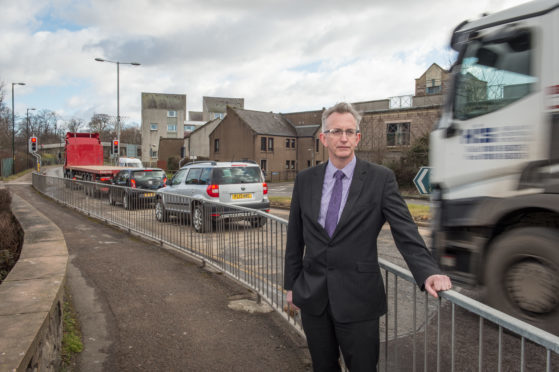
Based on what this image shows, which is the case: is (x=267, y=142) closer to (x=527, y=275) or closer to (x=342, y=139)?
(x=527, y=275)

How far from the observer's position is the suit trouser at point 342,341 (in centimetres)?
238

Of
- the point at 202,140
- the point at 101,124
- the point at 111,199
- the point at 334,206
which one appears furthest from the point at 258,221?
the point at 101,124

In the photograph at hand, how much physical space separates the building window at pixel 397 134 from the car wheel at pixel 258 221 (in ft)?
101

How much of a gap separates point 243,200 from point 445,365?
9.70m

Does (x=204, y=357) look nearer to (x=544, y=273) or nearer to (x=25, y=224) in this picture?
(x=544, y=273)

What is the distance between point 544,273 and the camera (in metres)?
4.40

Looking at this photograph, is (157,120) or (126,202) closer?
(126,202)

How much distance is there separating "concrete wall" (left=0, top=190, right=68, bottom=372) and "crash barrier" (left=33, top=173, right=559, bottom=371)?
6.77 ft

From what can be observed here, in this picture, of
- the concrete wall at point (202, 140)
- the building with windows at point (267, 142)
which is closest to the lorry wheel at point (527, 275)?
the building with windows at point (267, 142)

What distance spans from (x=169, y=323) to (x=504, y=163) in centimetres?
405

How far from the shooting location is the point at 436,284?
2.15m

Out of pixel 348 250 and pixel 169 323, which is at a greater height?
pixel 348 250

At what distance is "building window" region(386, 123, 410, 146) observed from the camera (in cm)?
3509

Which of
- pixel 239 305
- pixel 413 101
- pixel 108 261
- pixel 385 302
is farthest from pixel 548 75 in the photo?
pixel 413 101
